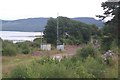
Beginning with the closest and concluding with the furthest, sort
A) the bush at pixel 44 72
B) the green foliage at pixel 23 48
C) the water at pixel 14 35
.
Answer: the bush at pixel 44 72, the water at pixel 14 35, the green foliage at pixel 23 48

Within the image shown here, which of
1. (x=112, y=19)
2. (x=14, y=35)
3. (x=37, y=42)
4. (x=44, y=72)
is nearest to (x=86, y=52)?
(x=112, y=19)

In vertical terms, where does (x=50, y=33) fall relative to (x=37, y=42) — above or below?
above

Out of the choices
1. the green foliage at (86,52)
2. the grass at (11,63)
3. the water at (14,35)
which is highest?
the water at (14,35)

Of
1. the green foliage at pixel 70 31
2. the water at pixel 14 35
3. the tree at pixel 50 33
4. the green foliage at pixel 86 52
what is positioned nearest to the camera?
the green foliage at pixel 86 52

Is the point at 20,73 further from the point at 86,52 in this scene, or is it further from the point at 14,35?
the point at 14,35

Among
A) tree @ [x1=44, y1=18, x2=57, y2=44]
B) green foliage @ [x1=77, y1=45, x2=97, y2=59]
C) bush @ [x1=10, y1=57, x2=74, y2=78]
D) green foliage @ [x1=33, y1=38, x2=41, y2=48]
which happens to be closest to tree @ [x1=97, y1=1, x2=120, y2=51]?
green foliage @ [x1=77, y1=45, x2=97, y2=59]

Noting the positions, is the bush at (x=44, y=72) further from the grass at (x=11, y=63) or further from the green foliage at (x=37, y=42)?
the green foliage at (x=37, y=42)

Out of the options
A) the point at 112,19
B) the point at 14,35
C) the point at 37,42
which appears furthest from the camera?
the point at 37,42

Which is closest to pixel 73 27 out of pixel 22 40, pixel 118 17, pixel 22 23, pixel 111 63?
pixel 22 40

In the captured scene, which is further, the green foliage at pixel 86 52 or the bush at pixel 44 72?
the green foliage at pixel 86 52

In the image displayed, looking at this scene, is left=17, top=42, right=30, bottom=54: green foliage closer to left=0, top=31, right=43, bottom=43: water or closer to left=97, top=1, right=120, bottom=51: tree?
left=0, top=31, right=43, bottom=43: water

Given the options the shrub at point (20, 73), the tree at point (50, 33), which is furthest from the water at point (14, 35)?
the shrub at point (20, 73)

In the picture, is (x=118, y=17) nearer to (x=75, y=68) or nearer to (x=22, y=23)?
(x=75, y=68)

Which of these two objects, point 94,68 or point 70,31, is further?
point 70,31
